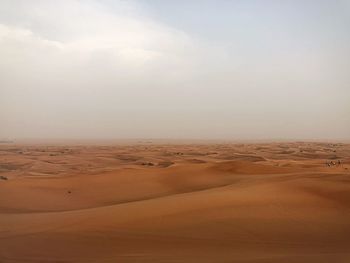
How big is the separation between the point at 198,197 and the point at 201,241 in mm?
3061

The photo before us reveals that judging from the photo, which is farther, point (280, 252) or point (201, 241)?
point (201, 241)

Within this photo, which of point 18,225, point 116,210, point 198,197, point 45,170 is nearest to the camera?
point 18,225

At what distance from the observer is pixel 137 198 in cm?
1193

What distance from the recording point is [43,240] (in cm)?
668

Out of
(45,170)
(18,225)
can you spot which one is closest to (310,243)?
(18,225)

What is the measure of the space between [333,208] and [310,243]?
249cm

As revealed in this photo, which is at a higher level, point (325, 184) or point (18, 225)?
point (325, 184)

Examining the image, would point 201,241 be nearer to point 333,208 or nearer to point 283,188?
point 333,208

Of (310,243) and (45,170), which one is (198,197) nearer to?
(310,243)

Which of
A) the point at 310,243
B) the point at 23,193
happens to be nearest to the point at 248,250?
the point at 310,243

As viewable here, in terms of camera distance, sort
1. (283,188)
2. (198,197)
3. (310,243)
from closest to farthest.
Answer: (310,243) < (198,197) < (283,188)

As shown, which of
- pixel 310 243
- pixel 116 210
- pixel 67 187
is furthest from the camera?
pixel 67 187

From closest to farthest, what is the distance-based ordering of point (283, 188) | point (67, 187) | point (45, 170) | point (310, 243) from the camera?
1. point (310, 243)
2. point (283, 188)
3. point (67, 187)
4. point (45, 170)

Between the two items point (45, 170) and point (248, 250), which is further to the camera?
point (45, 170)
